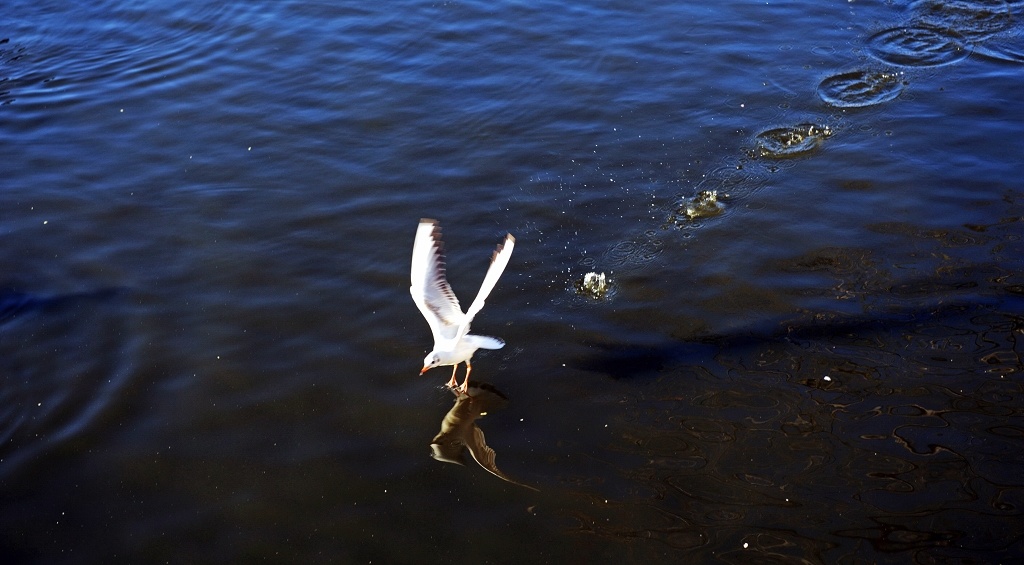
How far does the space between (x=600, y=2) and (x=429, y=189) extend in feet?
17.4

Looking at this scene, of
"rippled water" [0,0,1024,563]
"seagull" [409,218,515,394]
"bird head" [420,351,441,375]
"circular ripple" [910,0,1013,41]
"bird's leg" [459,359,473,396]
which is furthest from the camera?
"circular ripple" [910,0,1013,41]

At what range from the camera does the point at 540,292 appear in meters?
7.85

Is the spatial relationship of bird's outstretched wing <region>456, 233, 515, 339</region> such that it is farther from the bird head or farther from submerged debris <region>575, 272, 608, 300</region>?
submerged debris <region>575, 272, 608, 300</region>

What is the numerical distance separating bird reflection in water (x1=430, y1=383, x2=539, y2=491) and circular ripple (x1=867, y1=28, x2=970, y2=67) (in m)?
6.92

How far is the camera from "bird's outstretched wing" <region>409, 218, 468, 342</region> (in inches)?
253

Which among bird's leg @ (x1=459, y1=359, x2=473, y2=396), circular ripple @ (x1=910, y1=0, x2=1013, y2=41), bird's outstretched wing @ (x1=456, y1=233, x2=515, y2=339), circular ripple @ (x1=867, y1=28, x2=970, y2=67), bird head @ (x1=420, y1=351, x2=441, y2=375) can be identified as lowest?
bird's leg @ (x1=459, y1=359, x2=473, y2=396)

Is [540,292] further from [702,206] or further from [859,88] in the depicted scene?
[859,88]

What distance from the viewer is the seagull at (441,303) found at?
6.37 meters

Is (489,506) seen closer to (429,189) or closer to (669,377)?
(669,377)

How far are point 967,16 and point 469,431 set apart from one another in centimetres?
902

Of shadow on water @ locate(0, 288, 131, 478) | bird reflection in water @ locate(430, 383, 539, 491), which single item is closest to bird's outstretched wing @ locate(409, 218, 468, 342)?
bird reflection in water @ locate(430, 383, 539, 491)

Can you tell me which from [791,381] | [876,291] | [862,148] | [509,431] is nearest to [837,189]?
[862,148]

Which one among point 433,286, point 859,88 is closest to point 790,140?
point 859,88

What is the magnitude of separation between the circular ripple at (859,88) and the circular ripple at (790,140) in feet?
2.13
